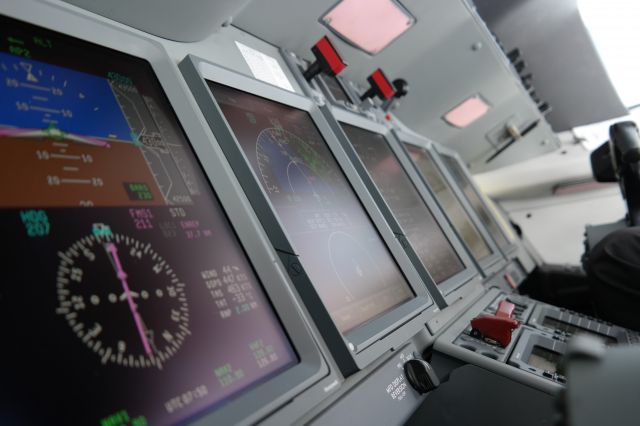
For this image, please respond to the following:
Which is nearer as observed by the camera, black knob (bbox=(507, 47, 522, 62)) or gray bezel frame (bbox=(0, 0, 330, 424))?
gray bezel frame (bbox=(0, 0, 330, 424))

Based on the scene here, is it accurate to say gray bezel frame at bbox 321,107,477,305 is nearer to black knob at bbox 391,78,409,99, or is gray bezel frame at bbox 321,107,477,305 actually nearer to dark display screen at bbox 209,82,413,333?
dark display screen at bbox 209,82,413,333

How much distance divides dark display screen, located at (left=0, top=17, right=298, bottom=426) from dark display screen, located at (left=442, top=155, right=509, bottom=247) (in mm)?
2465

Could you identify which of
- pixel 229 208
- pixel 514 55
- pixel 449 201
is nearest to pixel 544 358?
pixel 229 208

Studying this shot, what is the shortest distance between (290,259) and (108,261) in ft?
1.38

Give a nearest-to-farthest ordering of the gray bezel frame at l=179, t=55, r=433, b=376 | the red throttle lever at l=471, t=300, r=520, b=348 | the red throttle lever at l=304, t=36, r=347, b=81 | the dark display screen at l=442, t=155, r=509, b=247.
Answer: the gray bezel frame at l=179, t=55, r=433, b=376 < the red throttle lever at l=471, t=300, r=520, b=348 < the red throttle lever at l=304, t=36, r=347, b=81 < the dark display screen at l=442, t=155, r=509, b=247

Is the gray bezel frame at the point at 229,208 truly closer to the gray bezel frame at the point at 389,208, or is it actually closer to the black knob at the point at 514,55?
the gray bezel frame at the point at 389,208

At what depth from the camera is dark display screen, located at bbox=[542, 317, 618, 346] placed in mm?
1801

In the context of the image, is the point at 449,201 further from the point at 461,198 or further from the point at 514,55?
the point at 514,55

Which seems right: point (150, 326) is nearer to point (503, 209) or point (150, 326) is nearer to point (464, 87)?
point (464, 87)

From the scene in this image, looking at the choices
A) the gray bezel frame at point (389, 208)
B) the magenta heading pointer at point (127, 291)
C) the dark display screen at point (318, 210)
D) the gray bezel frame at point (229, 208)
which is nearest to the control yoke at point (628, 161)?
the gray bezel frame at point (389, 208)

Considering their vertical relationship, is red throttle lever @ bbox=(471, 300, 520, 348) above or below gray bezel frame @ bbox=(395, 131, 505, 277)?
below

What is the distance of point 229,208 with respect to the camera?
3.34 feet

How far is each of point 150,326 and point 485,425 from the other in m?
0.76

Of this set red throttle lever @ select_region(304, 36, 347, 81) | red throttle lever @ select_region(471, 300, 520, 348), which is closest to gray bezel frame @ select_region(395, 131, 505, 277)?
red throttle lever @ select_region(304, 36, 347, 81)
